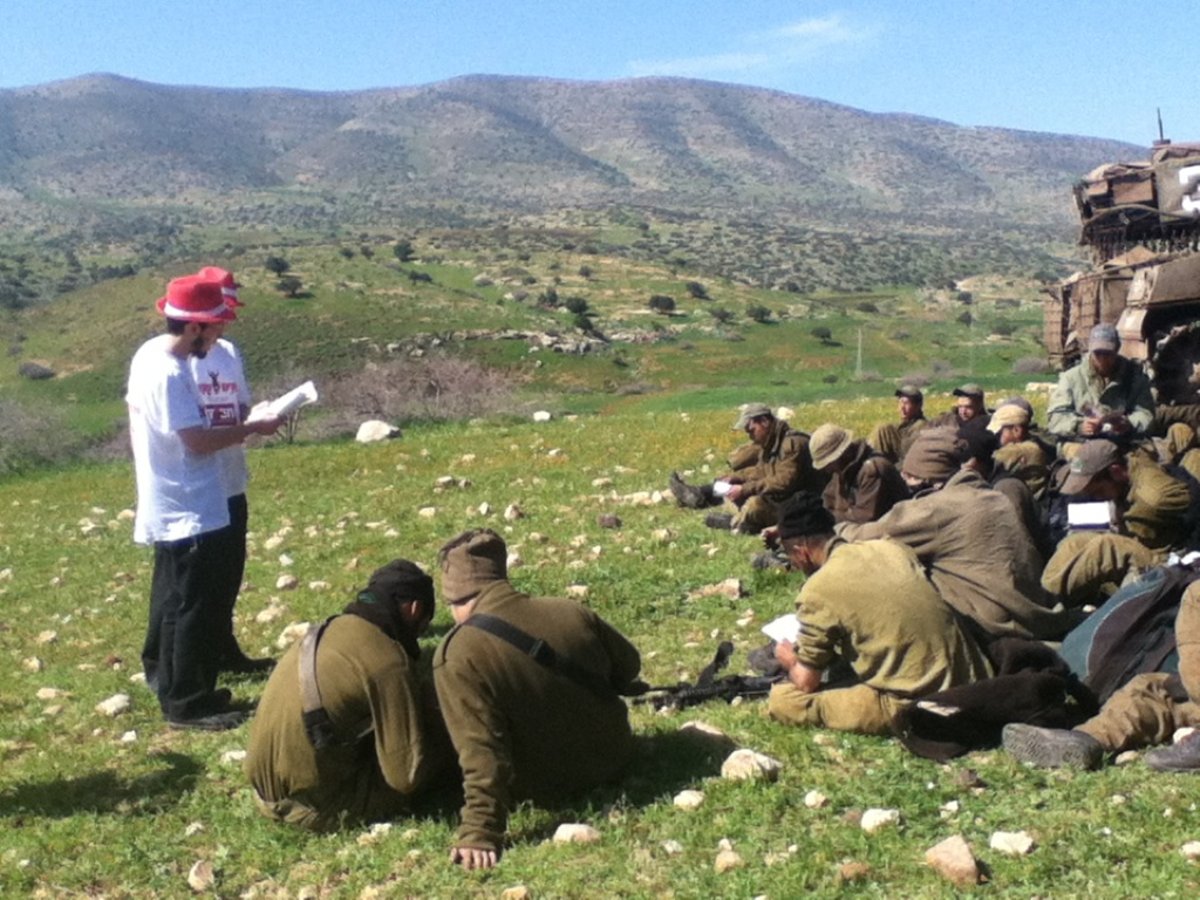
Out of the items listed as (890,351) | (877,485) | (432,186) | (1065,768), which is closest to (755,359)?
(890,351)

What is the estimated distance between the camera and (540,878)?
4.37m

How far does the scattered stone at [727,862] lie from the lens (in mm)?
4312

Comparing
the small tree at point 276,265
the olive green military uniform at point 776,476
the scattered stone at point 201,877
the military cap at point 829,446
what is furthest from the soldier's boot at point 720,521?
the small tree at point 276,265

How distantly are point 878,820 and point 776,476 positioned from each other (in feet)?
16.9

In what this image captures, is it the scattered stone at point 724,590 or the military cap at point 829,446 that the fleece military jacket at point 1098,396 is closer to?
the military cap at point 829,446

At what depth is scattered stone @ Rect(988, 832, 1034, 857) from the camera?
4160 mm

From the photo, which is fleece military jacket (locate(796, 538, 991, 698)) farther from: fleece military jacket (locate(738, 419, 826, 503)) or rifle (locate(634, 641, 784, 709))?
fleece military jacket (locate(738, 419, 826, 503))

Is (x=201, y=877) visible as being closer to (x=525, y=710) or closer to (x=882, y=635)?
(x=525, y=710)

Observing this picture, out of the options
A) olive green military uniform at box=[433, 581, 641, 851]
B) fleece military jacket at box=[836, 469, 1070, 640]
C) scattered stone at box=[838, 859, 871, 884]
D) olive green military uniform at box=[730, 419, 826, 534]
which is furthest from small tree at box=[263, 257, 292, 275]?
scattered stone at box=[838, 859, 871, 884]

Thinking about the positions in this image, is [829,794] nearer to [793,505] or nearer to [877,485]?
[793,505]

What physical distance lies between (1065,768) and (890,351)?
5369cm

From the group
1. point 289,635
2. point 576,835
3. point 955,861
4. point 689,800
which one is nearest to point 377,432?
point 289,635

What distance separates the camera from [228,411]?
6.50 metres

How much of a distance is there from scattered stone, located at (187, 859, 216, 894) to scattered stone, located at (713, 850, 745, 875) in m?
1.88
